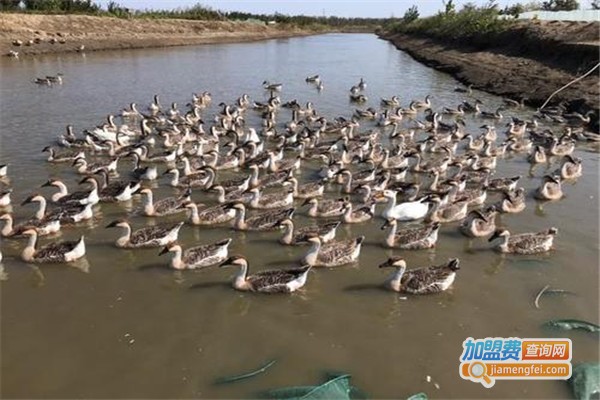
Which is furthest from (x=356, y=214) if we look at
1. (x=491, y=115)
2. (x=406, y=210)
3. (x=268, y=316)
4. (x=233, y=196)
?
(x=491, y=115)

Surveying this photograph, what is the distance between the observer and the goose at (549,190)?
53.9 feet

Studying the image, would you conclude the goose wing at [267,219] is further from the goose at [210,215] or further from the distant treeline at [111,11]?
the distant treeline at [111,11]

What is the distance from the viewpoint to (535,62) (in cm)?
3772

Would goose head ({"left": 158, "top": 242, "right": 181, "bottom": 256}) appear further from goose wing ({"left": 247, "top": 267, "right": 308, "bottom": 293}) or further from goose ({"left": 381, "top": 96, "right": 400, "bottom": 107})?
goose ({"left": 381, "top": 96, "right": 400, "bottom": 107})

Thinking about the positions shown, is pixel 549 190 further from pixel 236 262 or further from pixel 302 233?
pixel 236 262

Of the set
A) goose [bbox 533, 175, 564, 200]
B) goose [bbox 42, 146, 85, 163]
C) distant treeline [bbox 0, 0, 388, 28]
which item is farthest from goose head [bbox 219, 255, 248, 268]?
distant treeline [bbox 0, 0, 388, 28]

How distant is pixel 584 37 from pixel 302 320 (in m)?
35.0

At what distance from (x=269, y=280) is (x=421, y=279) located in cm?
302

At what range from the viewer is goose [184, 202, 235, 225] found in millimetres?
14023

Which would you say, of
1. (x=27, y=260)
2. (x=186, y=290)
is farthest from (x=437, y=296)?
(x=27, y=260)

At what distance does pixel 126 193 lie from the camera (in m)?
15.4

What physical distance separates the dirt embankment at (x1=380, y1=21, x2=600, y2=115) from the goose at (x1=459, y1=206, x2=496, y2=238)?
15846 millimetres

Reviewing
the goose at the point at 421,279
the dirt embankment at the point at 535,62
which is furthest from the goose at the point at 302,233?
the dirt embankment at the point at 535,62

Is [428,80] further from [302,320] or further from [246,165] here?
[302,320]
